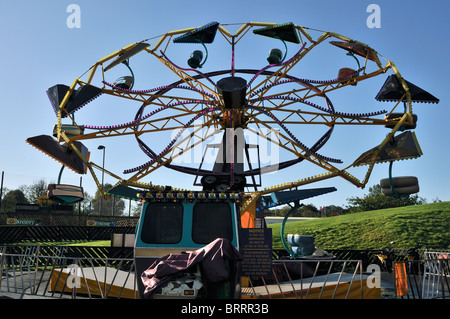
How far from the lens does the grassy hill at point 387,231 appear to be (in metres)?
26.8

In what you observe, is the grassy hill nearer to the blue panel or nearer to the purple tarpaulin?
the blue panel

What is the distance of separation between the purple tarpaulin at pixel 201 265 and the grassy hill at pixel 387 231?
75.9 ft

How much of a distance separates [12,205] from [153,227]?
317ft

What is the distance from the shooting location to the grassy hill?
87.8 ft

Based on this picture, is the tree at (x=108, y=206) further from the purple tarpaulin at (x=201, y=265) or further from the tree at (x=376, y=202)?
the purple tarpaulin at (x=201, y=265)

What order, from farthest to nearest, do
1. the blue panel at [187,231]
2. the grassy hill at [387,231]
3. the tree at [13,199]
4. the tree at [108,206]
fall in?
the tree at [108,206] → the tree at [13,199] → the grassy hill at [387,231] → the blue panel at [187,231]

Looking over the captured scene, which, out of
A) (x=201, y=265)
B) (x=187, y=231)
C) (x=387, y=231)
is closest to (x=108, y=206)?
(x=387, y=231)

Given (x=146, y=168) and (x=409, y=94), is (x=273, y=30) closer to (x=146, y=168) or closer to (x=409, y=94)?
(x=409, y=94)

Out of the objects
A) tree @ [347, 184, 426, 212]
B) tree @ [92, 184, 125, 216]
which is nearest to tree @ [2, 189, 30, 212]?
tree @ [92, 184, 125, 216]

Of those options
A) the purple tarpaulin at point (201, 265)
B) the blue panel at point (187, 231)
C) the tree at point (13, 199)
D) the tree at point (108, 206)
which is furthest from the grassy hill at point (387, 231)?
the tree at point (108, 206)

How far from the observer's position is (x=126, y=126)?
19609 millimetres

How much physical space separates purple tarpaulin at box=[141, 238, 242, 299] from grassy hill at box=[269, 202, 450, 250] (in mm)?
23125
